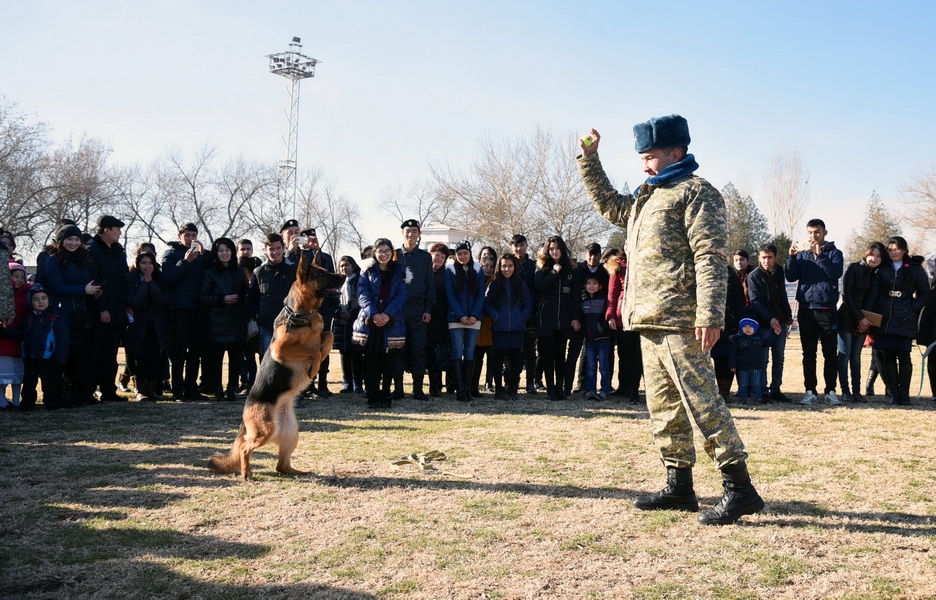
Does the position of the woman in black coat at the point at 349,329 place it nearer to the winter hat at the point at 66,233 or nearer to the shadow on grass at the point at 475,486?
the winter hat at the point at 66,233

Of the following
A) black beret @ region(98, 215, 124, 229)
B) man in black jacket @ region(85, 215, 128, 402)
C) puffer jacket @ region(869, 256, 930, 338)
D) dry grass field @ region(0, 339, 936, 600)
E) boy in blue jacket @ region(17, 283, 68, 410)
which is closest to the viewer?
dry grass field @ region(0, 339, 936, 600)

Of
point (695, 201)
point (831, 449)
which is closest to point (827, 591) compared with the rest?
point (695, 201)

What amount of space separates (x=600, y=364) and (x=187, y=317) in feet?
20.2

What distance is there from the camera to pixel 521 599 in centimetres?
320

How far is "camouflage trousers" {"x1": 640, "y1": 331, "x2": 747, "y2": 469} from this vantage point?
427 centimetres

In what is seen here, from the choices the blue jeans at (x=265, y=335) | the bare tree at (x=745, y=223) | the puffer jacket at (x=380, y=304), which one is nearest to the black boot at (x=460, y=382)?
the puffer jacket at (x=380, y=304)

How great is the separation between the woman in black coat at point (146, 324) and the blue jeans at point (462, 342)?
421cm

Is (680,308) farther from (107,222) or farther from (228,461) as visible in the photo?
(107,222)

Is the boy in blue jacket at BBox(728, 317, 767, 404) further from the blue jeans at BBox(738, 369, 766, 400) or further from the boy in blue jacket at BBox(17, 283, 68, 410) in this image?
the boy in blue jacket at BBox(17, 283, 68, 410)

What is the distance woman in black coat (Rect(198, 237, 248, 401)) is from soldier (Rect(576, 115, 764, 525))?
6812 mm

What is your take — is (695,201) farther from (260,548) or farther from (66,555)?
(66,555)

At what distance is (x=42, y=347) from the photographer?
879 cm

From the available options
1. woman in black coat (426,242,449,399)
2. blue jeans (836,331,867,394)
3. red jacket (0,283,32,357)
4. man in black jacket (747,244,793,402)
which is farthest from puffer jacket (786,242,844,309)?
red jacket (0,283,32,357)

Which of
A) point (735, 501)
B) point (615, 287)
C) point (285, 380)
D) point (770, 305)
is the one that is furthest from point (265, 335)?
point (770, 305)
